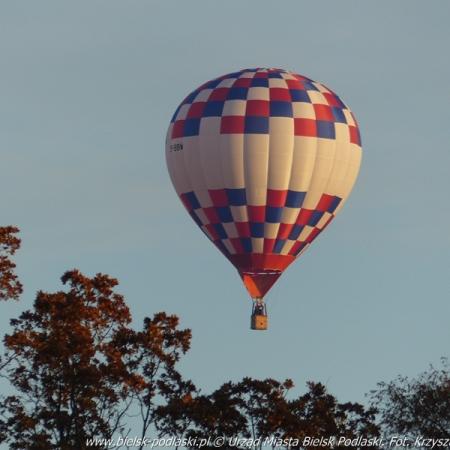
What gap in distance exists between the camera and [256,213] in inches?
3957

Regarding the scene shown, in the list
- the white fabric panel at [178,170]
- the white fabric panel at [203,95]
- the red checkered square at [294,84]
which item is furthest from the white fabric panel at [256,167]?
the red checkered square at [294,84]

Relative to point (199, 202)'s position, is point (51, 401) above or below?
below

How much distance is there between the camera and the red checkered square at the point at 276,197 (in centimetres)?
9988

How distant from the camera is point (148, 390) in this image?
254ft

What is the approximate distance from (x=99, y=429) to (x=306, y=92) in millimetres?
32131

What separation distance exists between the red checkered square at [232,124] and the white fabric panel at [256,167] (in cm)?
59

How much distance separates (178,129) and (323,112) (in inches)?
290

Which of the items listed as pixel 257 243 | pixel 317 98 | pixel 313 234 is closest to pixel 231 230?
pixel 257 243

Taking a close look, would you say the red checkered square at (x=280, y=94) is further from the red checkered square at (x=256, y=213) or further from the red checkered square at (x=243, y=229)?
the red checkered square at (x=243, y=229)

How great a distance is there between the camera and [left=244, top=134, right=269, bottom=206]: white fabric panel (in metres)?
99.8

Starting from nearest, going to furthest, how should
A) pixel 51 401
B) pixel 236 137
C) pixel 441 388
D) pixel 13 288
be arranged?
pixel 13 288 < pixel 51 401 < pixel 441 388 < pixel 236 137

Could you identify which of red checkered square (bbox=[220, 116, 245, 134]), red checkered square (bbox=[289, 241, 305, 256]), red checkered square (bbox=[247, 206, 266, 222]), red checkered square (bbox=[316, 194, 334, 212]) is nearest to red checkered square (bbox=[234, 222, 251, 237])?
red checkered square (bbox=[247, 206, 266, 222])

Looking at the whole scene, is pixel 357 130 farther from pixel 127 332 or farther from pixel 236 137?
pixel 127 332

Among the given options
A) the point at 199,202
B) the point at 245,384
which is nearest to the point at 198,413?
the point at 245,384
